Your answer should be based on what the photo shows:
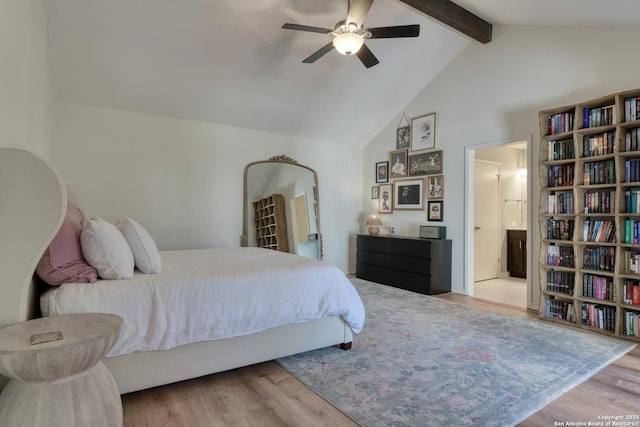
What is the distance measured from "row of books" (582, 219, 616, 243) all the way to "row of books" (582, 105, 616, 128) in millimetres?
875

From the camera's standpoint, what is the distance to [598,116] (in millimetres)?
3129

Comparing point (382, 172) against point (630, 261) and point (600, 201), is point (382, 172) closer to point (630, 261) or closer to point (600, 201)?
point (600, 201)

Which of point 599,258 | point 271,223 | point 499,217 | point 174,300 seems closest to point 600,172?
point 599,258

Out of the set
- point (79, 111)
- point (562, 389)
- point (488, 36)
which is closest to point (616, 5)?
point (488, 36)

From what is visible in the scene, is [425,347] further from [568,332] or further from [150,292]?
[150,292]

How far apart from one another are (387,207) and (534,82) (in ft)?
8.40

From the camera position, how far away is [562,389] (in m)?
2.06

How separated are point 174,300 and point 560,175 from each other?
3.58 metres

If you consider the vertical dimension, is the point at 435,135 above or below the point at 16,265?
above

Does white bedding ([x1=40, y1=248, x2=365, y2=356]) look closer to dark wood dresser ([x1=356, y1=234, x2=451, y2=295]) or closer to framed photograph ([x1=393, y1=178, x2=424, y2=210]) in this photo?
dark wood dresser ([x1=356, y1=234, x2=451, y2=295])

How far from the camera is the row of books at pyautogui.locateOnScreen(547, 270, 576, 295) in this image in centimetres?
→ 335

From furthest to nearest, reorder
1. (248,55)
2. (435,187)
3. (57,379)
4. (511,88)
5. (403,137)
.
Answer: (403,137) < (435,187) < (511,88) < (248,55) < (57,379)

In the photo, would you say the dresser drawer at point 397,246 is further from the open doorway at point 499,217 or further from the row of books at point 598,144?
the row of books at point 598,144

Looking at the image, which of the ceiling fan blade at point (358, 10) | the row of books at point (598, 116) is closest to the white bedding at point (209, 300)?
the ceiling fan blade at point (358, 10)
